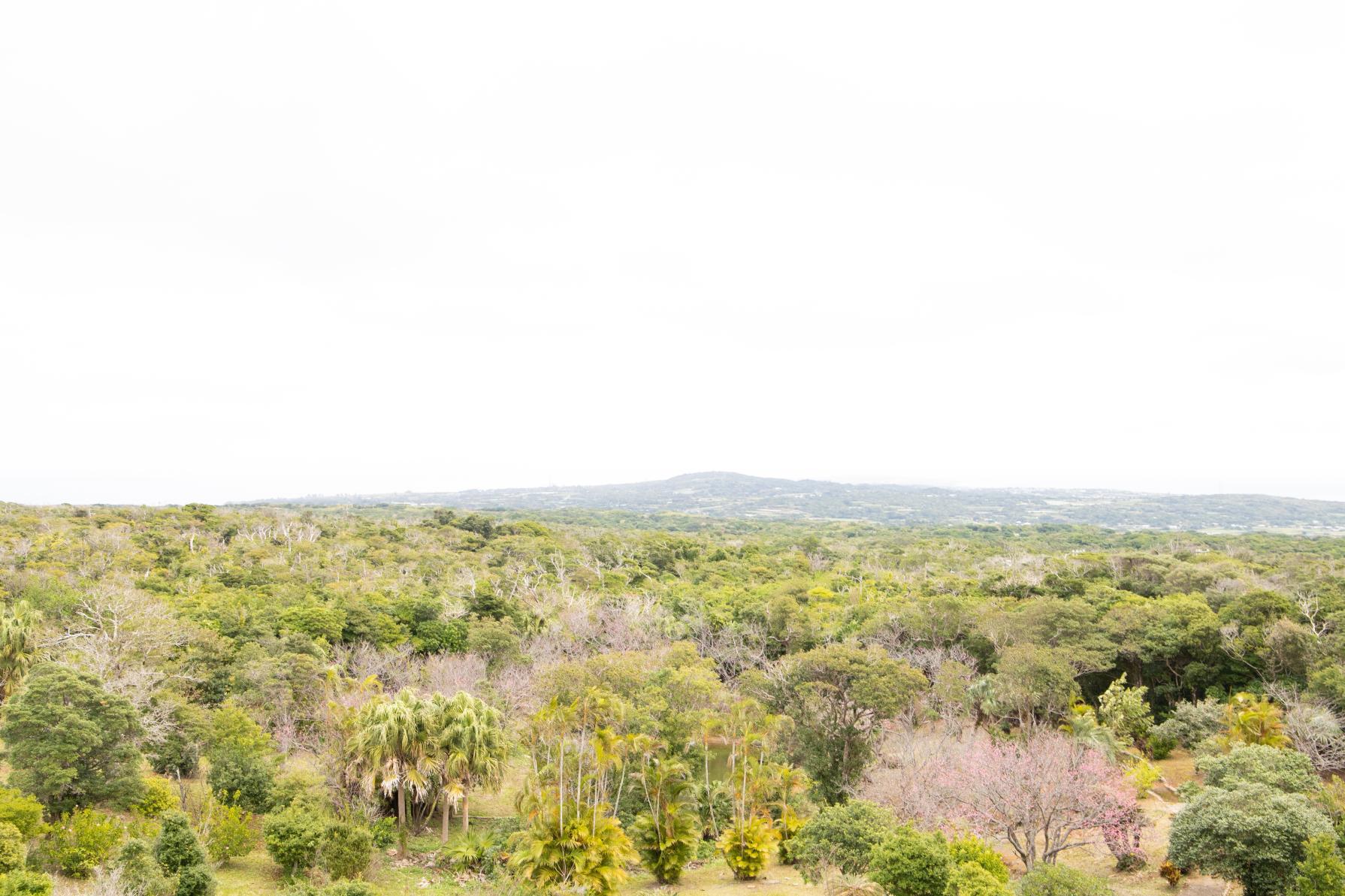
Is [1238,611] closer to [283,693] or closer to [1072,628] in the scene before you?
[1072,628]

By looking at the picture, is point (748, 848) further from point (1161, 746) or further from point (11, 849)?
point (1161, 746)

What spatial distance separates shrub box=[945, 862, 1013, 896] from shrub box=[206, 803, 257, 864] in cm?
1571

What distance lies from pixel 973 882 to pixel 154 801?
18.8m

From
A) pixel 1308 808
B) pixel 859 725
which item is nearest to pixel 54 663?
pixel 859 725

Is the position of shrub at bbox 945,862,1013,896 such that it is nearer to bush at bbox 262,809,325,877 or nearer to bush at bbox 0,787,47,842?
bush at bbox 262,809,325,877

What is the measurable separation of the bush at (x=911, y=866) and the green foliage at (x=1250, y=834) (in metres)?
5.93

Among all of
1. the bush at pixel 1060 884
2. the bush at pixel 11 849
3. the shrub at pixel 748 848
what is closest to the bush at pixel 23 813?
the bush at pixel 11 849

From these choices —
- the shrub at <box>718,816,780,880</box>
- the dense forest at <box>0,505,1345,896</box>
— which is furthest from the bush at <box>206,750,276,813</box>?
the shrub at <box>718,816,780,880</box>

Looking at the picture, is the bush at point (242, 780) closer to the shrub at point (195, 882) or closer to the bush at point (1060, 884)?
the shrub at point (195, 882)

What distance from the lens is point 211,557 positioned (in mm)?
44312

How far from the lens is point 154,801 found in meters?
16.7

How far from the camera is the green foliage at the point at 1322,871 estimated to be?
471 inches

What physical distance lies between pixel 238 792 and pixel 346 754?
2658 millimetres

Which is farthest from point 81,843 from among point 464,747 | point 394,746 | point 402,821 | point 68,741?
point 464,747
